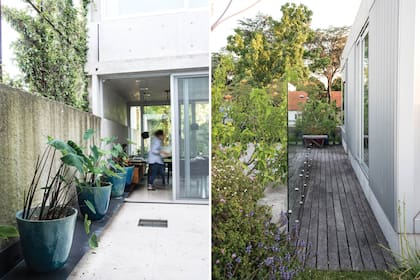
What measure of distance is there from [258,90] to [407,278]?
1192mm

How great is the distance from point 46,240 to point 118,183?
38 centimetres

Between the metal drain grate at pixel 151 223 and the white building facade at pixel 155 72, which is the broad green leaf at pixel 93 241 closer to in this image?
the metal drain grate at pixel 151 223

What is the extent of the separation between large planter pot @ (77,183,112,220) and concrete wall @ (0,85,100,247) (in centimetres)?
21

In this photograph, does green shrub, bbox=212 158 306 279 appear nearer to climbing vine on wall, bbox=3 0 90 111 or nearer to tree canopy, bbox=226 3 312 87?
tree canopy, bbox=226 3 312 87

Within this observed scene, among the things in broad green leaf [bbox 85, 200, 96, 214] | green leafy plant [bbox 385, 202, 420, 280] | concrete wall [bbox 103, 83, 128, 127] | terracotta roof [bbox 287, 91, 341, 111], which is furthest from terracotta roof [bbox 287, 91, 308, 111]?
broad green leaf [bbox 85, 200, 96, 214]

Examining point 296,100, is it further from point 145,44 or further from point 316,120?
point 145,44

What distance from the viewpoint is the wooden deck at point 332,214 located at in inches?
72.4

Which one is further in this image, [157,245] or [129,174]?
[157,245]

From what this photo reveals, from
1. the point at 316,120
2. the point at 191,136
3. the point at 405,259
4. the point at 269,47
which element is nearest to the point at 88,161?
the point at 191,136

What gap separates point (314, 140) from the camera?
6.10 ft

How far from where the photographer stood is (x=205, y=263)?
1.76 meters

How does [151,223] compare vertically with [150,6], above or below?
below

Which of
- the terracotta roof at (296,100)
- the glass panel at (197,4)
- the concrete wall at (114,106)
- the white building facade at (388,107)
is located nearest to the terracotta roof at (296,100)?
the terracotta roof at (296,100)

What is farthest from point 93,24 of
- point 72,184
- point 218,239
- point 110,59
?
point 218,239
